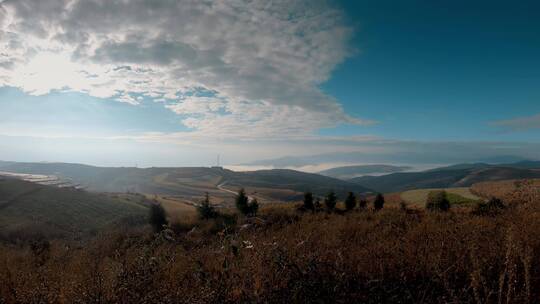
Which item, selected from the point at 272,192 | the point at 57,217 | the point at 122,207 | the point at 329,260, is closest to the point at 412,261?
the point at 329,260

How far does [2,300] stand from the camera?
3.30 metres

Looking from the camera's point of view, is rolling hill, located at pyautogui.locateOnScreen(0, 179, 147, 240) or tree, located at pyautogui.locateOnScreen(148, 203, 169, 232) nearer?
tree, located at pyautogui.locateOnScreen(148, 203, 169, 232)

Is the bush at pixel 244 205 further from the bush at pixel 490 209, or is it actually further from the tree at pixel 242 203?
the bush at pixel 490 209

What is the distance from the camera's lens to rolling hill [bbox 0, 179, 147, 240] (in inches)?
1506

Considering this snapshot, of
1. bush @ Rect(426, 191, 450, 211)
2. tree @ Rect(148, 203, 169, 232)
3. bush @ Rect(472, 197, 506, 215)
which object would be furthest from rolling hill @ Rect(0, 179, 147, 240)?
bush @ Rect(472, 197, 506, 215)

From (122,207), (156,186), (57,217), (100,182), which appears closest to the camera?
(57,217)

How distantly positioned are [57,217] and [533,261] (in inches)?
2107

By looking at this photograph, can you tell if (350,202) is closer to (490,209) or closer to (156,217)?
(490,209)

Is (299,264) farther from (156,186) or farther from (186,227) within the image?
(156,186)

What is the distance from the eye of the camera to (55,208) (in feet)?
157

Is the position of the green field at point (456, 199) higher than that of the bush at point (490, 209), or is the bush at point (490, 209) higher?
the bush at point (490, 209)

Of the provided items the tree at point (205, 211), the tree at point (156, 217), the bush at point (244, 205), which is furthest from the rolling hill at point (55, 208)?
the tree at point (205, 211)

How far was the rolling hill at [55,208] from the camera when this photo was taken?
125 feet

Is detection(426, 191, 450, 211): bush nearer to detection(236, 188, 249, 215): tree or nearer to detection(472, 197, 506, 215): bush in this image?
detection(472, 197, 506, 215): bush
